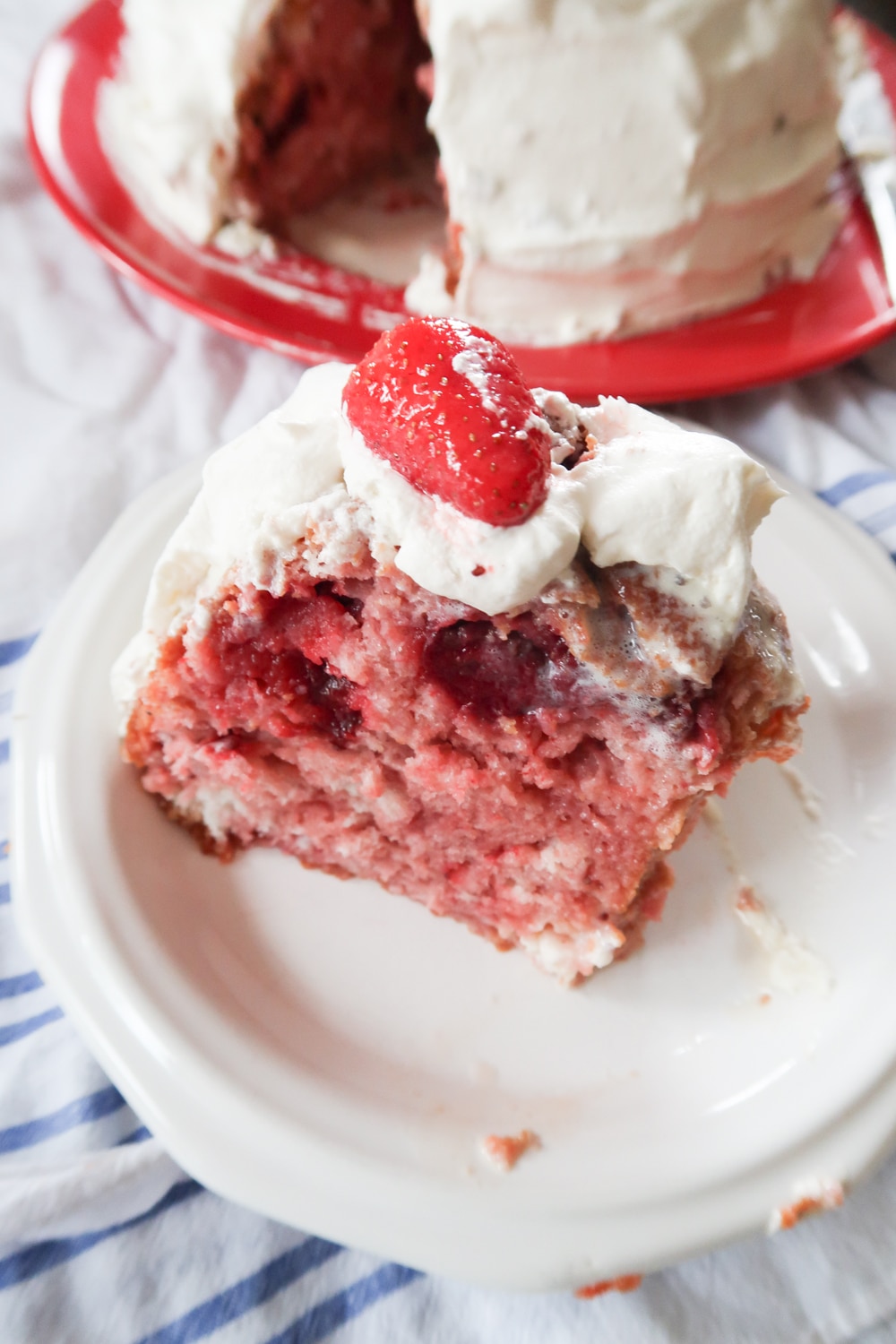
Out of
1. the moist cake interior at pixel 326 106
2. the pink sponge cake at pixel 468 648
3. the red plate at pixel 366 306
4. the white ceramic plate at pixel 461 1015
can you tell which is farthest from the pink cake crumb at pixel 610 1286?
the moist cake interior at pixel 326 106

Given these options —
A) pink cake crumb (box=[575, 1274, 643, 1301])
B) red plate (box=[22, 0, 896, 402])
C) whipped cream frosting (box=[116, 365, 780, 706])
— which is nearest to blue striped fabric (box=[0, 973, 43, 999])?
whipped cream frosting (box=[116, 365, 780, 706])

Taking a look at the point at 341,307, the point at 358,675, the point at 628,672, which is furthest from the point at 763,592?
the point at 341,307

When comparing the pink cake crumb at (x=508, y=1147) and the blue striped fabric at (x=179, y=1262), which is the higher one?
the pink cake crumb at (x=508, y=1147)

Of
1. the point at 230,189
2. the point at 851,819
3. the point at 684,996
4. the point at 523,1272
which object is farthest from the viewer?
the point at 230,189

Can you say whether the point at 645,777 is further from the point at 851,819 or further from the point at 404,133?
the point at 404,133

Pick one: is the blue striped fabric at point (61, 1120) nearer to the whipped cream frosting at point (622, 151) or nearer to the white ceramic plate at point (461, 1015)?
the white ceramic plate at point (461, 1015)

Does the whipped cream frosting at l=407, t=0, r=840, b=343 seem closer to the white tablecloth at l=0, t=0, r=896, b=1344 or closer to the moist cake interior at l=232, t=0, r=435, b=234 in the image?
the moist cake interior at l=232, t=0, r=435, b=234
